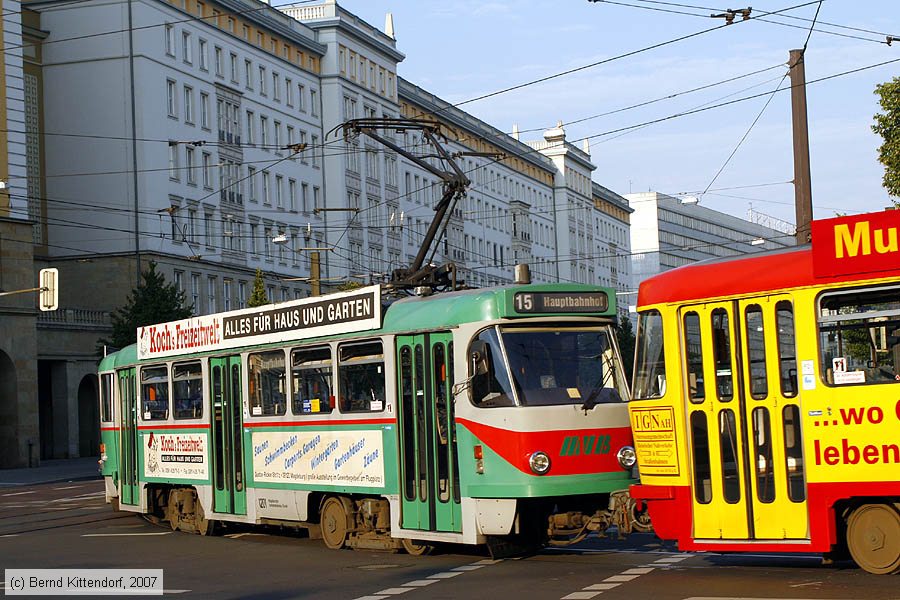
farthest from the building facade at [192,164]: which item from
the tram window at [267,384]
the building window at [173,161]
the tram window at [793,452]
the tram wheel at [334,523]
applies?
the tram window at [793,452]

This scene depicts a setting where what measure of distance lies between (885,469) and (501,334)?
15.0ft

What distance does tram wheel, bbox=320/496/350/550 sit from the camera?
59.6ft

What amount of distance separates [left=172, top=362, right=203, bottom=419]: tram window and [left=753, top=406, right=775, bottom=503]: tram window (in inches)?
402

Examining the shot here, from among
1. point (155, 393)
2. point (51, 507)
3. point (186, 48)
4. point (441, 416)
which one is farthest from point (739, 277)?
point (186, 48)

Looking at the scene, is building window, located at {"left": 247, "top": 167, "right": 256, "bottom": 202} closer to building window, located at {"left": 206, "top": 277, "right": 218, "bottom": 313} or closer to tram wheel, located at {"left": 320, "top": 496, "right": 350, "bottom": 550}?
building window, located at {"left": 206, "top": 277, "right": 218, "bottom": 313}

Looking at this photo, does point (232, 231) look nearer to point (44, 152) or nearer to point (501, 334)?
point (44, 152)

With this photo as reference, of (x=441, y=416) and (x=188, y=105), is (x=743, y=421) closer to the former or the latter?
(x=441, y=416)

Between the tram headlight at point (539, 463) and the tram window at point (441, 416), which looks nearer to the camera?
the tram headlight at point (539, 463)

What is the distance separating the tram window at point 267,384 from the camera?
19531 mm

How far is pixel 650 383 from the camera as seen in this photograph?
14383mm

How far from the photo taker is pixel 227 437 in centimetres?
2077

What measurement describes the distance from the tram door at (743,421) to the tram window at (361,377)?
14.7ft

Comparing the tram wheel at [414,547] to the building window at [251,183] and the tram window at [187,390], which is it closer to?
the tram window at [187,390]

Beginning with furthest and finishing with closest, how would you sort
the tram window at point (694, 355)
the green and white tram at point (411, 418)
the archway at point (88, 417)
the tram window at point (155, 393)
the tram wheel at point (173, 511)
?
1. the archway at point (88, 417)
2. the tram window at point (155, 393)
3. the tram wheel at point (173, 511)
4. the green and white tram at point (411, 418)
5. the tram window at point (694, 355)
